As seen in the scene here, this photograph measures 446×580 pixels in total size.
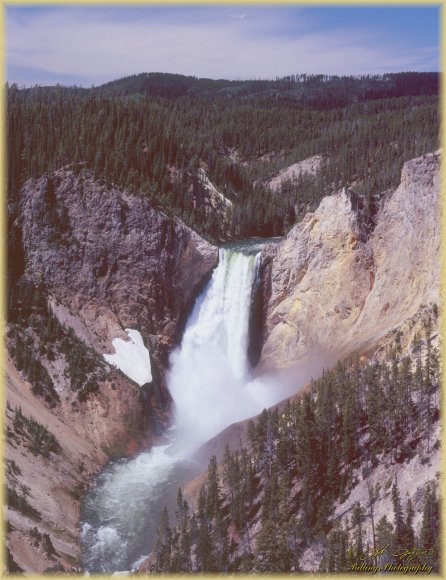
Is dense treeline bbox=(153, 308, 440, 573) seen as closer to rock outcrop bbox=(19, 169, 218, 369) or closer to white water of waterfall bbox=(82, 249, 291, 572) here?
white water of waterfall bbox=(82, 249, 291, 572)

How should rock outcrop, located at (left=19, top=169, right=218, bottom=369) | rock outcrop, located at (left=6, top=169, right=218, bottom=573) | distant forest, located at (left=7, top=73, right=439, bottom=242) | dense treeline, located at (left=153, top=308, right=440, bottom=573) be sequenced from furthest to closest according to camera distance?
distant forest, located at (left=7, top=73, right=439, bottom=242) → rock outcrop, located at (left=19, top=169, right=218, bottom=369) → rock outcrop, located at (left=6, top=169, right=218, bottom=573) → dense treeline, located at (left=153, top=308, right=440, bottom=573)

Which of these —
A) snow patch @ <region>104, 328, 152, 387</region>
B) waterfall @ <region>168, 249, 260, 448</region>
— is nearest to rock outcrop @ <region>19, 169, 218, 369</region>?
snow patch @ <region>104, 328, 152, 387</region>

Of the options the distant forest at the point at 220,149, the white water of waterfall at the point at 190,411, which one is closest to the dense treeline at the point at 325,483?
the white water of waterfall at the point at 190,411

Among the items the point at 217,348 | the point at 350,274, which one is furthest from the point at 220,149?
the point at 350,274

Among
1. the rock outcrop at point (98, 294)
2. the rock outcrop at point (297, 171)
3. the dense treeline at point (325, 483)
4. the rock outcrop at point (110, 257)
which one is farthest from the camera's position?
the rock outcrop at point (297, 171)

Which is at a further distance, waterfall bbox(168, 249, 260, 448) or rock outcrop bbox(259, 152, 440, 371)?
waterfall bbox(168, 249, 260, 448)

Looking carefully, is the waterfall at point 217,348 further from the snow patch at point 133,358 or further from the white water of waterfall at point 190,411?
the snow patch at point 133,358

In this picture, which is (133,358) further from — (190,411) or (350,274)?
(350,274)

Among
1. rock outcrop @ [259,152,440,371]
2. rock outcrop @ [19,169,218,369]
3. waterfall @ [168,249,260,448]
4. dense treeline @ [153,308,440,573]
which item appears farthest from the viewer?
rock outcrop @ [19,169,218,369]
